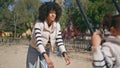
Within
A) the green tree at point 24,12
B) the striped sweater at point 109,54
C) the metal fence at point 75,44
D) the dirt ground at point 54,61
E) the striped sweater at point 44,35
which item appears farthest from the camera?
the green tree at point 24,12

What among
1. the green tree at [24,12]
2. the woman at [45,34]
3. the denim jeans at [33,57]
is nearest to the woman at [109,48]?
the woman at [45,34]

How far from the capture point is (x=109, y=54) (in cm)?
257

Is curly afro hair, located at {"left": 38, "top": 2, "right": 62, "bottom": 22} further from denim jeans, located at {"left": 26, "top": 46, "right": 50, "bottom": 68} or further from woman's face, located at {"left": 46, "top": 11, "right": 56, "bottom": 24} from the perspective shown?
denim jeans, located at {"left": 26, "top": 46, "right": 50, "bottom": 68}

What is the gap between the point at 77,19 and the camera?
32.1m

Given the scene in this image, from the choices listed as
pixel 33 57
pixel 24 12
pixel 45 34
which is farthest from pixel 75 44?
pixel 45 34

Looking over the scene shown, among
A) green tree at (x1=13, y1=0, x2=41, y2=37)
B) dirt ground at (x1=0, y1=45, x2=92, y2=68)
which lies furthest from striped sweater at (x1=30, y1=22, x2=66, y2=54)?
green tree at (x1=13, y1=0, x2=41, y2=37)

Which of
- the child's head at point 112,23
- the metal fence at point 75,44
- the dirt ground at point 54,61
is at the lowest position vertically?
the metal fence at point 75,44

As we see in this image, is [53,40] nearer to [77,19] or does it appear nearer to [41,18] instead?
[41,18]

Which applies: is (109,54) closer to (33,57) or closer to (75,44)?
(33,57)

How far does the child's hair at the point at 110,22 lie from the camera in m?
2.63

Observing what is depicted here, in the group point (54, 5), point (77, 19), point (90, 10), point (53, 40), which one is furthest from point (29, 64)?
point (77, 19)

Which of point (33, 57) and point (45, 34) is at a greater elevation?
point (45, 34)

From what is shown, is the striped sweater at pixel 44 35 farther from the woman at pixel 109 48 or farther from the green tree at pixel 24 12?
the green tree at pixel 24 12

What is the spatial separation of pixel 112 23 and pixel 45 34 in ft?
5.89
